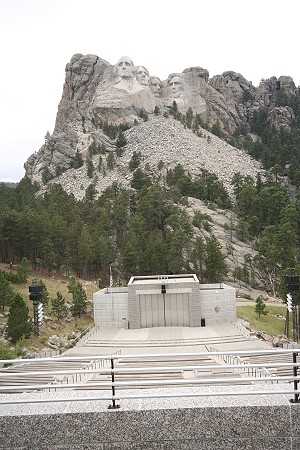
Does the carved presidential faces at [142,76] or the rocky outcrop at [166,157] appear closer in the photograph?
the rocky outcrop at [166,157]

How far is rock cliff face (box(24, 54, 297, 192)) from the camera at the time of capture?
9769 cm

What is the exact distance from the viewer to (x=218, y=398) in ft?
15.1

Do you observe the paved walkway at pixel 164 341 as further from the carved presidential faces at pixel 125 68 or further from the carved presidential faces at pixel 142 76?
the carved presidential faces at pixel 142 76

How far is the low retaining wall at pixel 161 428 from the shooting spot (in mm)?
4375


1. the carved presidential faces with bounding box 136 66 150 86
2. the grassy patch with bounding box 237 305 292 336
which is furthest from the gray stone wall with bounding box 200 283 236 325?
the carved presidential faces with bounding box 136 66 150 86

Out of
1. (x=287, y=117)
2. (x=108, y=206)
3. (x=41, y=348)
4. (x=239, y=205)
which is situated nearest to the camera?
(x=41, y=348)

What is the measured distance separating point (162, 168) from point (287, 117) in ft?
192

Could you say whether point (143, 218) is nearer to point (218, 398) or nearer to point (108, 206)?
point (108, 206)

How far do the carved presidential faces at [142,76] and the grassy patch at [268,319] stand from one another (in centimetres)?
9556

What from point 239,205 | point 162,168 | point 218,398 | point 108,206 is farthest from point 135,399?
point 162,168

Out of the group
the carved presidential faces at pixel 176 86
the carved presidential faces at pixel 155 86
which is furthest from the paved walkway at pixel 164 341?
the carved presidential faces at pixel 176 86

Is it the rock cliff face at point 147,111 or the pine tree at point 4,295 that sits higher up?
the rock cliff face at point 147,111

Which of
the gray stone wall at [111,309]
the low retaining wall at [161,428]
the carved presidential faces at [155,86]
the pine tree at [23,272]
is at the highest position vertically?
the carved presidential faces at [155,86]

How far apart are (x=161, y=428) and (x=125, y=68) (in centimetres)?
12603
